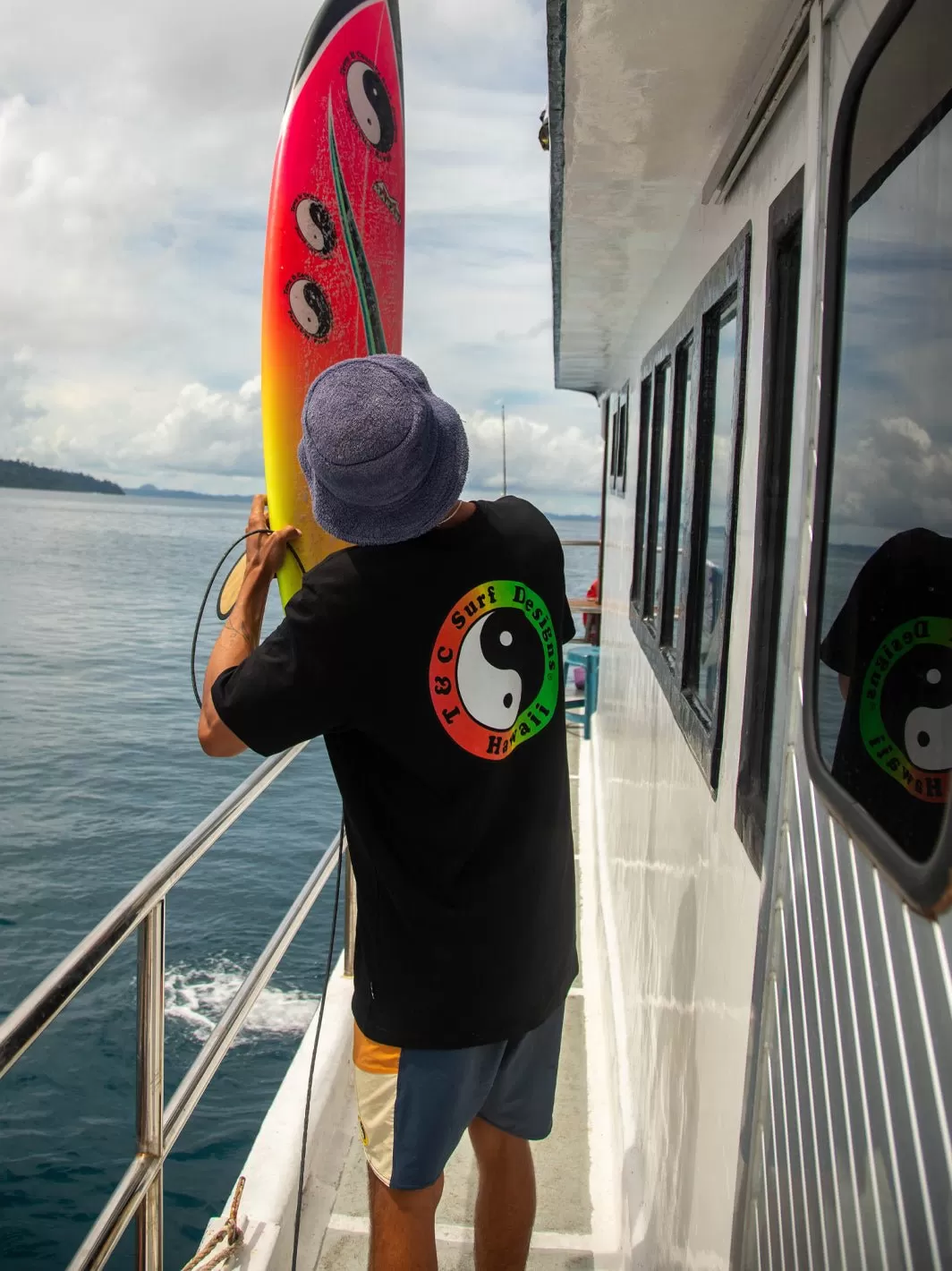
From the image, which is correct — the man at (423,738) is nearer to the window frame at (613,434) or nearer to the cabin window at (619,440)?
the cabin window at (619,440)

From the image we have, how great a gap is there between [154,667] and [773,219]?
29.5 metres

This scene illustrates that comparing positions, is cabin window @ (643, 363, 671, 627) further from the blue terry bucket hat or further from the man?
the blue terry bucket hat

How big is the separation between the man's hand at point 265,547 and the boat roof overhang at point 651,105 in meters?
0.95

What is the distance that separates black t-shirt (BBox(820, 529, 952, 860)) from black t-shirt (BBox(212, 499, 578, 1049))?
62 cm

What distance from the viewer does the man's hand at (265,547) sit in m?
1.85

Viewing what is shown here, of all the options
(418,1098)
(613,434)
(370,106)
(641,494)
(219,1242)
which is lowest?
(219,1242)

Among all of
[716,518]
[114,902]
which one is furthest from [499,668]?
[114,902]

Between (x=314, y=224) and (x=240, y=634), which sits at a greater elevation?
(x=314, y=224)

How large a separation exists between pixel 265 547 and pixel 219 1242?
142 cm

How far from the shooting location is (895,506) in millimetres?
907

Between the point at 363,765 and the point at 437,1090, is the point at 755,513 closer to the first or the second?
the point at 363,765

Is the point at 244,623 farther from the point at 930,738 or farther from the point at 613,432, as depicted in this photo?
the point at 613,432

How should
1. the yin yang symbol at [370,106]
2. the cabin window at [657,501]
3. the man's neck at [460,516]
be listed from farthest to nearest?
the cabin window at [657,501], the yin yang symbol at [370,106], the man's neck at [460,516]

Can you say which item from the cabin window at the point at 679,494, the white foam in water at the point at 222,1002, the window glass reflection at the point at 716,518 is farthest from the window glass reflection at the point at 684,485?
the white foam in water at the point at 222,1002
